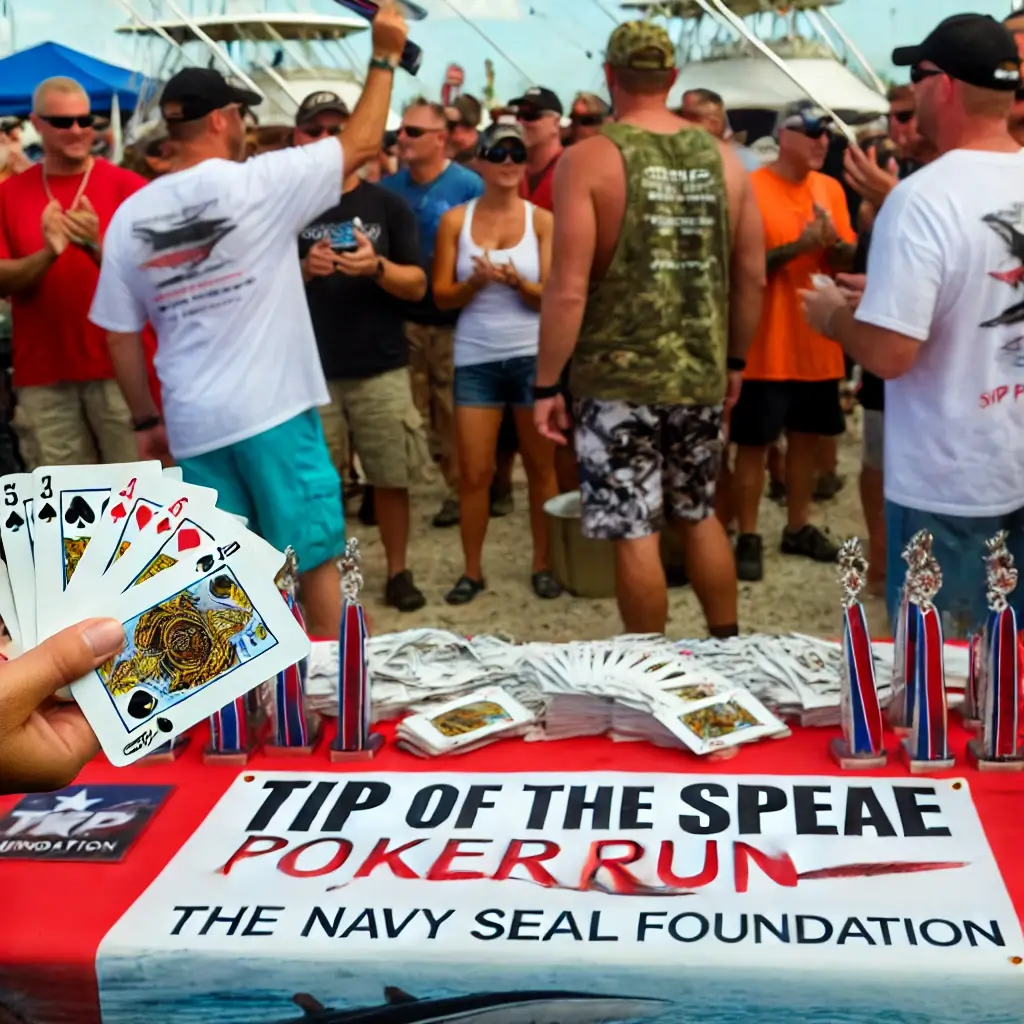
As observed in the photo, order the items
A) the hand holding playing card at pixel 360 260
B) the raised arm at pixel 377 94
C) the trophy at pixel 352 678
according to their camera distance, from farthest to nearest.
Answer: the hand holding playing card at pixel 360 260 < the raised arm at pixel 377 94 < the trophy at pixel 352 678

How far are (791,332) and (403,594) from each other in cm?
171

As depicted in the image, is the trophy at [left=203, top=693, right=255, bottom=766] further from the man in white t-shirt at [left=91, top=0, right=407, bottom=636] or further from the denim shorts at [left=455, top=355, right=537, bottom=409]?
the denim shorts at [left=455, top=355, right=537, bottom=409]

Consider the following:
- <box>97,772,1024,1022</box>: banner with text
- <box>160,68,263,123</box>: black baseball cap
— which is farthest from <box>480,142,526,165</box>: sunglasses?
<box>97,772,1024,1022</box>: banner with text

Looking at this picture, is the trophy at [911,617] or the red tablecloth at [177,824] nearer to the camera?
the red tablecloth at [177,824]

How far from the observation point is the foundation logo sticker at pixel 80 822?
4.74 feet

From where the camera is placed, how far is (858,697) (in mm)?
1590

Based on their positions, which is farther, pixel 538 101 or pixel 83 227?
pixel 538 101

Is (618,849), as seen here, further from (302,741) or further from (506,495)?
(506,495)

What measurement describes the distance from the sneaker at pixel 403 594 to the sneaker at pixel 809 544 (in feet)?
4.93

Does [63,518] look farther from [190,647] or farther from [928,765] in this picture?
[928,765]

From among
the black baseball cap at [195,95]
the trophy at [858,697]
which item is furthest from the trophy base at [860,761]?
the black baseball cap at [195,95]

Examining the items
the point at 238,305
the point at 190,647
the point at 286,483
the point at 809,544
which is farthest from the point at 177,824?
the point at 809,544

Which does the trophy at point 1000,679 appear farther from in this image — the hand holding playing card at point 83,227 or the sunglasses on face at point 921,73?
the hand holding playing card at point 83,227

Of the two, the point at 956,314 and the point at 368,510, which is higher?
the point at 956,314
